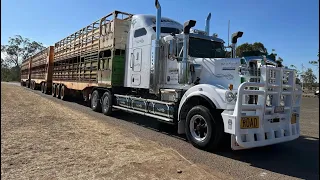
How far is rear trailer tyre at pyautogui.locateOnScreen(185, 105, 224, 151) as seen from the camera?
19.4 ft

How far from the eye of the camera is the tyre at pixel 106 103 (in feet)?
35.7

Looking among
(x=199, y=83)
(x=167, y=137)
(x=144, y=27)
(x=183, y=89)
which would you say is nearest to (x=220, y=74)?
(x=199, y=83)

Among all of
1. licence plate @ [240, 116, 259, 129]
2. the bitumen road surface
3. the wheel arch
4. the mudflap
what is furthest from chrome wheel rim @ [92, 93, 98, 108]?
licence plate @ [240, 116, 259, 129]

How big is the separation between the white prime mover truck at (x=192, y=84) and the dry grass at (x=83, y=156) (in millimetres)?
1178

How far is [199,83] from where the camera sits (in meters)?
7.12

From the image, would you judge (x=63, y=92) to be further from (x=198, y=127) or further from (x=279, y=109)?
(x=279, y=109)

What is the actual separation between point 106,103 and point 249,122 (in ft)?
22.8

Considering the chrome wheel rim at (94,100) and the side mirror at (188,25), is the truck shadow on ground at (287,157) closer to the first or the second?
the side mirror at (188,25)

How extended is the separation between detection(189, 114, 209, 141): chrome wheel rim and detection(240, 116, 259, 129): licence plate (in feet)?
2.94

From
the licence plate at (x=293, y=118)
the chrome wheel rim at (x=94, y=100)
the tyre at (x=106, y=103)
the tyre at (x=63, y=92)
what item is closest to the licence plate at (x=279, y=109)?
the licence plate at (x=293, y=118)

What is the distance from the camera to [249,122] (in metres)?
5.48

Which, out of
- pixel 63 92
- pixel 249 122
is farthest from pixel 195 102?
pixel 63 92

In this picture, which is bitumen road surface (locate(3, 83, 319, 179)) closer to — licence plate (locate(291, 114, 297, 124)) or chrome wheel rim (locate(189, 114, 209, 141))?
chrome wheel rim (locate(189, 114, 209, 141))

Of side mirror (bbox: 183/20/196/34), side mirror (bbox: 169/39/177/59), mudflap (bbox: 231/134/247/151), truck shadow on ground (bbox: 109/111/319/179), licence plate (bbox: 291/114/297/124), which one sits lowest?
truck shadow on ground (bbox: 109/111/319/179)
